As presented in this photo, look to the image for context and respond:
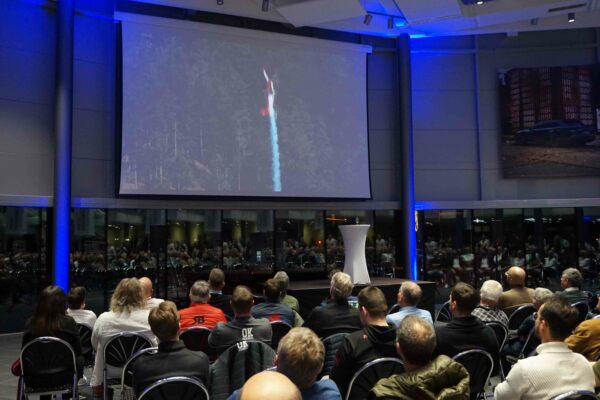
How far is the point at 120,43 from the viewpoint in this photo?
1011 cm

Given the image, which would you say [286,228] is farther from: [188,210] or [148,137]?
[148,137]

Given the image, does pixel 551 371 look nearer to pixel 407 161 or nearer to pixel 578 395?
pixel 578 395

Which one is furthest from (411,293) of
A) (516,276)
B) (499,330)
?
(516,276)

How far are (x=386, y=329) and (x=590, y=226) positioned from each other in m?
11.5

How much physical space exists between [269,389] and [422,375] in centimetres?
111

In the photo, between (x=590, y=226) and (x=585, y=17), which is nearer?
(x=585, y=17)

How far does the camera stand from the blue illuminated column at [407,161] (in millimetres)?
12031

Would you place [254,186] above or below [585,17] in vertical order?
below

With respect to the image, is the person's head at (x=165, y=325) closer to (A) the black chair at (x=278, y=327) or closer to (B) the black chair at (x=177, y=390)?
(B) the black chair at (x=177, y=390)

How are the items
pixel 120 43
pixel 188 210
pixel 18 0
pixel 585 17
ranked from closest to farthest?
pixel 18 0
pixel 120 43
pixel 188 210
pixel 585 17

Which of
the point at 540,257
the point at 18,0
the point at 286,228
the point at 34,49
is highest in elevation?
the point at 18,0

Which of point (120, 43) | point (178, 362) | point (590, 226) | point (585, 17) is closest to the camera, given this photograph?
point (178, 362)

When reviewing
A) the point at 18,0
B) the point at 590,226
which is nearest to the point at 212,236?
the point at 18,0

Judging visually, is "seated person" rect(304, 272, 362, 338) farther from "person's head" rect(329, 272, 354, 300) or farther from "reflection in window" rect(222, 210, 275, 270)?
"reflection in window" rect(222, 210, 275, 270)
